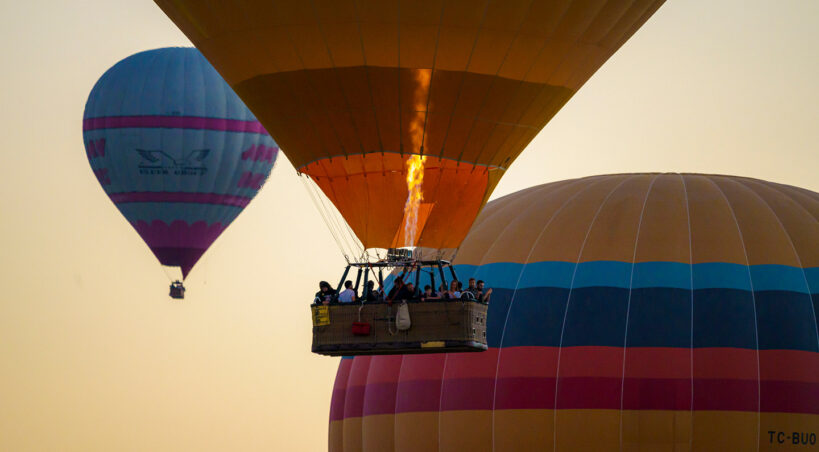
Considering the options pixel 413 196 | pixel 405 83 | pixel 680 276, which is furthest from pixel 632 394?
pixel 405 83

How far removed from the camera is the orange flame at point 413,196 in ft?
61.2

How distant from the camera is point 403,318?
17.4 metres

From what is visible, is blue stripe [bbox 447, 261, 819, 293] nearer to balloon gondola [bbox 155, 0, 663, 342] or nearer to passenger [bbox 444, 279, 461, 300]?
balloon gondola [bbox 155, 0, 663, 342]

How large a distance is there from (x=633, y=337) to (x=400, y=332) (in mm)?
4729

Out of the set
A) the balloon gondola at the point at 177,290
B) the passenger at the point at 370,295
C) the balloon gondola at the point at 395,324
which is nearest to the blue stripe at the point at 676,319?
the balloon gondola at the point at 395,324

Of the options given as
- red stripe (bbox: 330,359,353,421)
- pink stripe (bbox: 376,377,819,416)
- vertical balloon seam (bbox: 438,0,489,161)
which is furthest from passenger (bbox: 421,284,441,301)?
red stripe (bbox: 330,359,353,421)

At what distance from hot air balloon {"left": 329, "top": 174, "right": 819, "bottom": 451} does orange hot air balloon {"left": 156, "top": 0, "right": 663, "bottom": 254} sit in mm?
3032

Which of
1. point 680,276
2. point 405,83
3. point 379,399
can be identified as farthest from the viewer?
point 379,399

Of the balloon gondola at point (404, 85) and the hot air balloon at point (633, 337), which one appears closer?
the balloon gondola at point (404, 85)

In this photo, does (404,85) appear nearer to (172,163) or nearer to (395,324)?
(395,324)

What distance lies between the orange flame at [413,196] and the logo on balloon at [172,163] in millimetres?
13567

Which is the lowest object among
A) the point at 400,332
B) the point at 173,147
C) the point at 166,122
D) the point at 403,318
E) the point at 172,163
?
the point at 400,332

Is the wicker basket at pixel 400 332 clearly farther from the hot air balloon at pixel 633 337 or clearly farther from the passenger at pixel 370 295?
the hot air balloon at pixel 633 337

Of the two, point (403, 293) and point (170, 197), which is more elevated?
point (170, 197)
